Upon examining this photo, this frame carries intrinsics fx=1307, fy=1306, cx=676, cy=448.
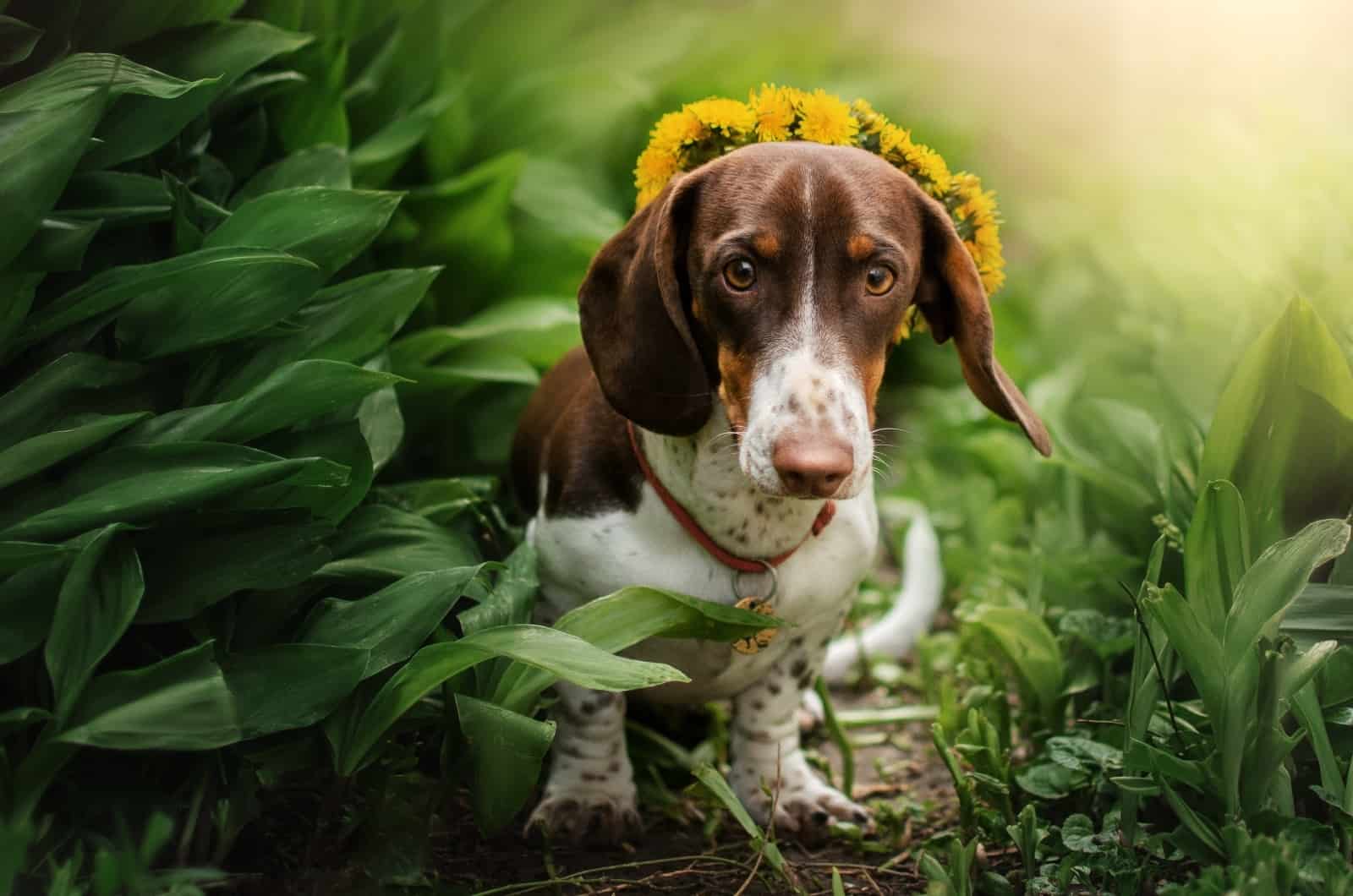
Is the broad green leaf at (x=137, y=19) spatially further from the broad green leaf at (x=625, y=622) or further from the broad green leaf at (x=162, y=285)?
the broad green leaf at (x=625, y=622)

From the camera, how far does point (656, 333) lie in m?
2.30

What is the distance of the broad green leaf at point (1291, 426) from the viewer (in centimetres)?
A: 234

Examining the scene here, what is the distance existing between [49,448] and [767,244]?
1.17 m

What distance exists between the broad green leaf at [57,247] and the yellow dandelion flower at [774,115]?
1.19 metres

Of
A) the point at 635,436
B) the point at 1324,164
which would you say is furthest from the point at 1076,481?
the point at 635,436

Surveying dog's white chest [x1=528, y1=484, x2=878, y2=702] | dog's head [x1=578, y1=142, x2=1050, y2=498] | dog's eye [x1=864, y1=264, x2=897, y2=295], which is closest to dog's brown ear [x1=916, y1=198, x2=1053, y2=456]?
dog's head [x1=578, y1=142, x2=1050, y2=498]

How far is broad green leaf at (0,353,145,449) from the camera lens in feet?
6.75

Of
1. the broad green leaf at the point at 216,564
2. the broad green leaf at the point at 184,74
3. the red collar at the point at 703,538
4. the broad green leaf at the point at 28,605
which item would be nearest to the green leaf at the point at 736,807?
the red collar at the point at 703,538

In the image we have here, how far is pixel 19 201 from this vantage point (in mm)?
1969

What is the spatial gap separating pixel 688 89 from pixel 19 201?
236cm

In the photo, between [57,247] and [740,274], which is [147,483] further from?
[740,274]

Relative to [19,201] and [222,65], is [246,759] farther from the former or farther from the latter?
[222,65]

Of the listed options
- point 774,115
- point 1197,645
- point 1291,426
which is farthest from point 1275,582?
point 774,115

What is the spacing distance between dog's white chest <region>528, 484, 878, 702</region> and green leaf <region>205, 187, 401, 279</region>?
26.2 inches
